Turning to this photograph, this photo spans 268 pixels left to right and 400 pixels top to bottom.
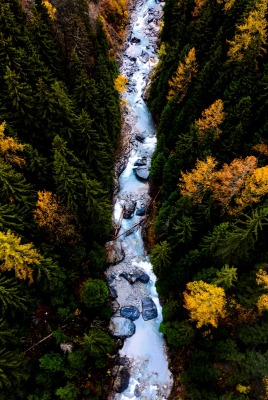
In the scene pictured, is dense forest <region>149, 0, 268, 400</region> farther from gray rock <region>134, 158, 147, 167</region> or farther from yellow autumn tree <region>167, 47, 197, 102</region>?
gray rock <region>134, 158, 147, 167</region>

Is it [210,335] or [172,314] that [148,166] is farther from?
[210,335]

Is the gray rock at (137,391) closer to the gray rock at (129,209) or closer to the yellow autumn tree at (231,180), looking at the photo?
the gray rock at (129,209)

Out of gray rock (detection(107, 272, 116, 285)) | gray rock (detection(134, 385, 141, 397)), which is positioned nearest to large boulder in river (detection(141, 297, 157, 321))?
gray rock (detection(107, 272, 116, 285))

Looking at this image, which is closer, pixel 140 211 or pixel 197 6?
pixel 140 211

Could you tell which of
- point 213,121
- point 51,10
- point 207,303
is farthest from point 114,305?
point 51,10

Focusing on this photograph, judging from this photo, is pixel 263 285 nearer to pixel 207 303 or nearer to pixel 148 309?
pixel 207 303

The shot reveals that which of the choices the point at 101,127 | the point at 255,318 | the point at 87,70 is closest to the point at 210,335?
the point at 255,318

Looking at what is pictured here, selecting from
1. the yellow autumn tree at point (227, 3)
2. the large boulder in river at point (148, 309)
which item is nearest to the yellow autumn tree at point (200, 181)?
the large boulder in river at point (148, 309)
